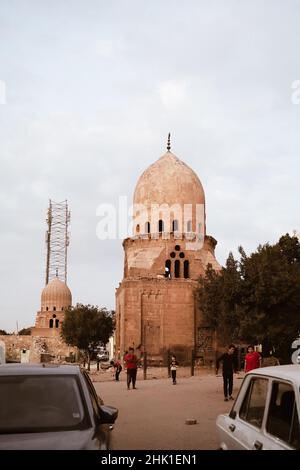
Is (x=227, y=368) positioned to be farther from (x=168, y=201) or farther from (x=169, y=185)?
(x=169, y=185)

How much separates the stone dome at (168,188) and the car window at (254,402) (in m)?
38.8

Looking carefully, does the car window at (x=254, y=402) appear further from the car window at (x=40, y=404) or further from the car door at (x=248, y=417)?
the car window at (x=40, y=404)

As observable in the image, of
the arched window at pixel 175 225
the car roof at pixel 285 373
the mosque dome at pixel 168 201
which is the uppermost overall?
the mosque dome at pixel 168 201

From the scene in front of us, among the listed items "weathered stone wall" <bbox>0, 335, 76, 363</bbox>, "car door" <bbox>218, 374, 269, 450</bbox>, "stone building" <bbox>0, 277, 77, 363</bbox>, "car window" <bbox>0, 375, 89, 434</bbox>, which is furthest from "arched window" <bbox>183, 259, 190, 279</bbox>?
"car window" <bbox>0, 375, 89, 434</bbox>

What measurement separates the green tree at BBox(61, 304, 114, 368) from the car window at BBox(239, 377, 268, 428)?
126 feet

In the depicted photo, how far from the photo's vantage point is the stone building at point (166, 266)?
131ft

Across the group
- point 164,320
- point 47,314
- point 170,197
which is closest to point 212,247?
point 170,197

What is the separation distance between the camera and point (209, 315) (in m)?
28.2

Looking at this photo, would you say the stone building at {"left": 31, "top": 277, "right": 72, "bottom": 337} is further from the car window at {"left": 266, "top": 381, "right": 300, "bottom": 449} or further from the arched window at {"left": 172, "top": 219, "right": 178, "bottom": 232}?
the car window at {"left": 266, "top": 381, "right": 300, "bottom": 449}

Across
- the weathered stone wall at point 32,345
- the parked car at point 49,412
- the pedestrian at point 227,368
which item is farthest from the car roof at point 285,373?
the weathered stone wall at point 32,345

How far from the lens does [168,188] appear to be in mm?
45125

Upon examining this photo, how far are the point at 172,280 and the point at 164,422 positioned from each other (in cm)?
3022

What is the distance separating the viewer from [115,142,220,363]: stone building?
131 ft

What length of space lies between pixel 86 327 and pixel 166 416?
103 ft
